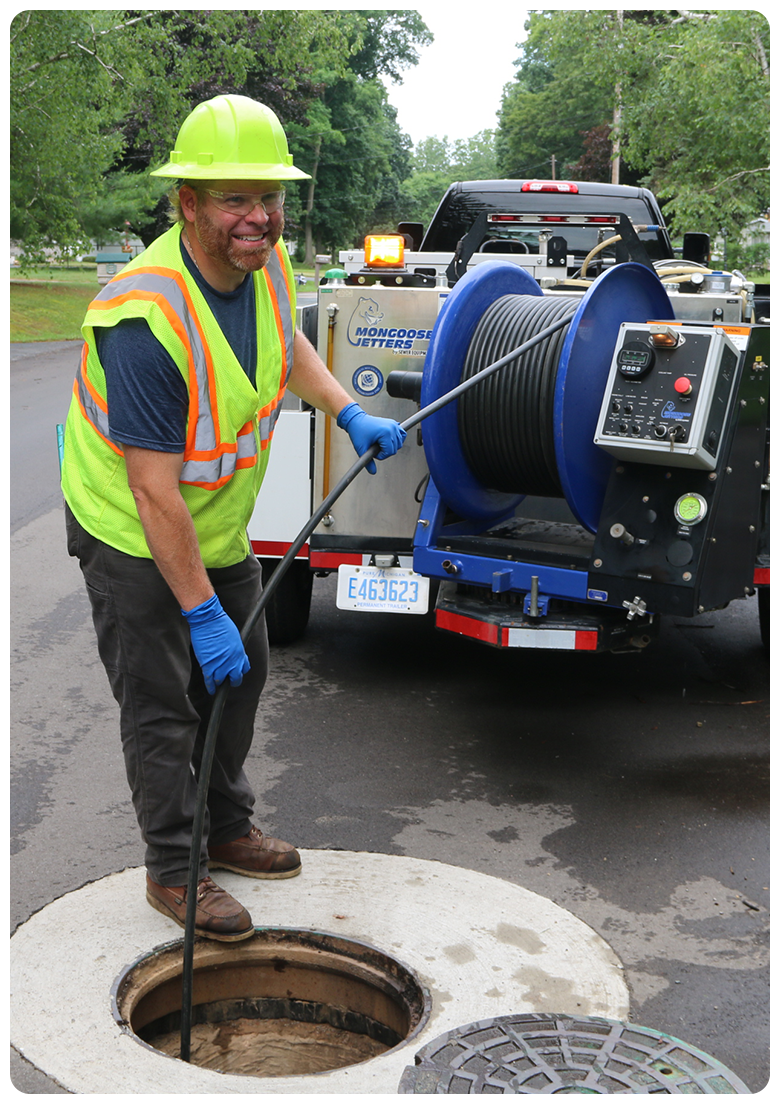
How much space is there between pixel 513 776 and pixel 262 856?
4.63 feet

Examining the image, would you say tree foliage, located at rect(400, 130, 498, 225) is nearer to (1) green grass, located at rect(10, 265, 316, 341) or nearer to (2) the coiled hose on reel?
(1) green grass, located at rect(10, 265, 316, 341)

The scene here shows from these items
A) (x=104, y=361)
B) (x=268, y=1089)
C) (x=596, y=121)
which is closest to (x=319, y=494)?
(x=104, y=361)

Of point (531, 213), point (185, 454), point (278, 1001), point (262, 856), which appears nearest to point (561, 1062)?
point (278, 1001)

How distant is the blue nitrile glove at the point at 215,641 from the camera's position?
350 centimetres

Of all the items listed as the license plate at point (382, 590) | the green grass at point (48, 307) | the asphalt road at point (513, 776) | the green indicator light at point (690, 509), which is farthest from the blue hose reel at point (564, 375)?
the green grass at point (48, 307)

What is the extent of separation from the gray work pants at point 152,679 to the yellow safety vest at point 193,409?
0.10 metres

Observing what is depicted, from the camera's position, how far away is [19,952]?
3551 millimetres

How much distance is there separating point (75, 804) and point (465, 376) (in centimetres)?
235

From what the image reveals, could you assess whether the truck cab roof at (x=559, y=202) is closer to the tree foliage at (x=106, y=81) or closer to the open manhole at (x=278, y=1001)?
the open manhole at (x=278, y=1001)

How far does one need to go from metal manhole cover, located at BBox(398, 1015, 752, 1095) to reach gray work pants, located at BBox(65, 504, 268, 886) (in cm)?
116

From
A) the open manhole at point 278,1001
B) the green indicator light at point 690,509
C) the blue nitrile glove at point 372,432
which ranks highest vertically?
the blue nitrile glove at point 372,432

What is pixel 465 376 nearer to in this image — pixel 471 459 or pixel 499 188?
pixel 471 459

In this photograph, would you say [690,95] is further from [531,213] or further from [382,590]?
[382,590]

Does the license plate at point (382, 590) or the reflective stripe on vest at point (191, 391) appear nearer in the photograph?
the reflective stripe on vest at point (191, 391)
